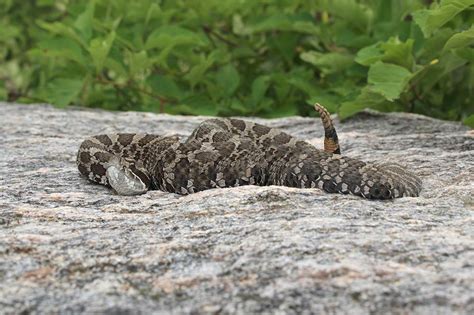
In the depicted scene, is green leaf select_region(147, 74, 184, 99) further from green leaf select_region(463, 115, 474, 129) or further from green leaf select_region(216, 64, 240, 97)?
green leaf select_region(463, 115, 474, 129)

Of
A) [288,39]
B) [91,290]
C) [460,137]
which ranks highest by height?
[288,39]

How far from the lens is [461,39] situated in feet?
15.9

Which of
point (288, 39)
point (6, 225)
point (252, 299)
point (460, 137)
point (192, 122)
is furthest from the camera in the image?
point (288, 39)

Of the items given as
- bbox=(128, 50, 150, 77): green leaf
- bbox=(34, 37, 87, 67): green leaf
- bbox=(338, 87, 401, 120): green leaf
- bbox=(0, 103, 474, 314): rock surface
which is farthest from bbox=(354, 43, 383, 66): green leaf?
bbox=(34, 37, 87, 67): green leaf

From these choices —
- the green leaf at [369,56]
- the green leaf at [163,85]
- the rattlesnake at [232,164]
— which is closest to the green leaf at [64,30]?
the green leaf at [163,85]

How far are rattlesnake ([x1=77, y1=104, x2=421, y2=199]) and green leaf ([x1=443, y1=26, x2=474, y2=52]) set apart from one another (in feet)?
3.09

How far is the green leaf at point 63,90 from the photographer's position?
702 centimetres

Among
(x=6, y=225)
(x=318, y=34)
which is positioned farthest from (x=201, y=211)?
(x=318, y=34)

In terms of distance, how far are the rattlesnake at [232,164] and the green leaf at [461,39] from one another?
3.09 feet

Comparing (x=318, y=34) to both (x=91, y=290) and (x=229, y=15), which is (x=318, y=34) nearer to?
(x=229, y=15)

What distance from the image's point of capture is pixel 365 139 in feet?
18.7

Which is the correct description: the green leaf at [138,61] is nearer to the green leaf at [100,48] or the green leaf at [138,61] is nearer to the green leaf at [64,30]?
the green leaf at [100,48]

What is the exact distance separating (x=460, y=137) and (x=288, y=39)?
2.69 meters

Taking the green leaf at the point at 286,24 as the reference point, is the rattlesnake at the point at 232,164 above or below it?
below
